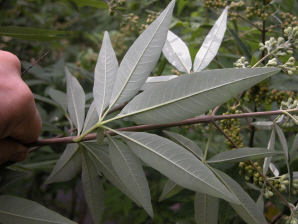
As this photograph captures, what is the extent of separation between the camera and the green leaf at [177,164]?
1.30 ft

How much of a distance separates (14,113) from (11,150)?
9cm

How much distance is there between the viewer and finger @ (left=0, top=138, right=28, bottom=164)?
0.47 metres

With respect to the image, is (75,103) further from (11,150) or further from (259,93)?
(259,93)

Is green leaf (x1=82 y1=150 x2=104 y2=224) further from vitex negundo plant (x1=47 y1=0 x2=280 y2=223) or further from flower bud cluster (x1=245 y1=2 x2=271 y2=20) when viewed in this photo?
flower bud cluster (x1=245 y1=2 x2=271 y2=20)

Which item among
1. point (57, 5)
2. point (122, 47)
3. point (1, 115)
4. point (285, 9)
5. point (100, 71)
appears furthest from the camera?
point (57, 5)

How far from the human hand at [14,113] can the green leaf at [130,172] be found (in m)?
0.13

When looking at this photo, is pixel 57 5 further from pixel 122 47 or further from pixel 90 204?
pixel 90 204

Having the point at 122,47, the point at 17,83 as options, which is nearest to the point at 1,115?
the point at 17,83

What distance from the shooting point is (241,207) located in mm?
487

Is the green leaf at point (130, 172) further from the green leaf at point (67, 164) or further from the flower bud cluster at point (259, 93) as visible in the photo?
the flower bud cluster at point (259, 93)

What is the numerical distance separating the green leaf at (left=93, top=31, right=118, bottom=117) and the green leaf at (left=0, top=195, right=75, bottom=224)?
0.18m

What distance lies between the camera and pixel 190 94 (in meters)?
0.43

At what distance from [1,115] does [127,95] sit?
0.61ft

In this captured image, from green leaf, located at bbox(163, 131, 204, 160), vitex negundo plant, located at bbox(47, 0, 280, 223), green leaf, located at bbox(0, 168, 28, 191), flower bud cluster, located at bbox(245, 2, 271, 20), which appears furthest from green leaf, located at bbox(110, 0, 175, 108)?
flower bud cluster, located at bbox(245, 2, 271, 20)
